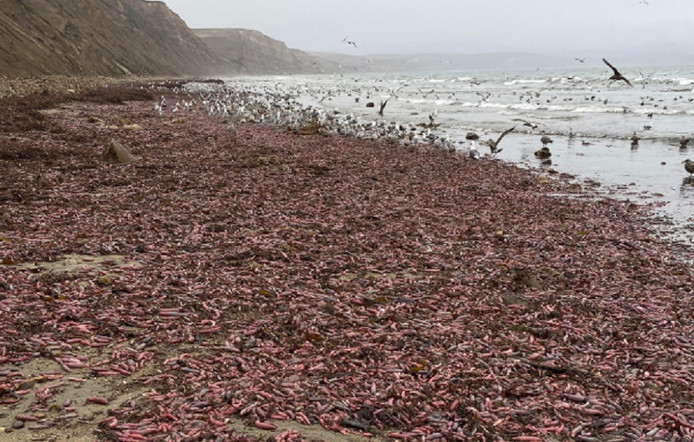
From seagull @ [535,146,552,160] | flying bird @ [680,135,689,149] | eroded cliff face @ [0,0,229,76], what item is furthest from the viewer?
eroded cliff face @ [0,0,229,76]

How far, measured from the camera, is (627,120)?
37.3m

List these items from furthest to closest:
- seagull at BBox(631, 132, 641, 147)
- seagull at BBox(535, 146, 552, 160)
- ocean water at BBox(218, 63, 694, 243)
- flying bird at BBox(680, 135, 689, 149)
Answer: seagull at BBox(631, 132, 641, 147)
flying bird at BBox(680, 135, 689, 149)
seagull at BBox(535, 146, 552, 160)
ocean water at BBox(218, 63, 694, 243)

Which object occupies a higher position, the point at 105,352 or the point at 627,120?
the point at 627,120

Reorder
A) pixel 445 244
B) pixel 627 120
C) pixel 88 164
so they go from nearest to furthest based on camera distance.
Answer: pixel 445 244 < pixel 88 164 < pixel 627 120

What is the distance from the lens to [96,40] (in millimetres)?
81688

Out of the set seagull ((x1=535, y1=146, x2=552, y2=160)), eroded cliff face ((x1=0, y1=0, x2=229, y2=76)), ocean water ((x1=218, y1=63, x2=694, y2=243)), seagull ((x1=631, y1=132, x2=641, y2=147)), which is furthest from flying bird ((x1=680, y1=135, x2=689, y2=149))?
eroded cliff face ((x1=0, y1=0, x2=229, y2=76))

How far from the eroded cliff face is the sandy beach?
138 ft

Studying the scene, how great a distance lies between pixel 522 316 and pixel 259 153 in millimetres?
14718

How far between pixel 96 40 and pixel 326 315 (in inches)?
3499

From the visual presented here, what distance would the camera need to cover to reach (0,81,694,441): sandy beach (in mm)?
4941

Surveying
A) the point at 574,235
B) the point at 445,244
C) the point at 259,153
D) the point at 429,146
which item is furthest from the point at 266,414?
the point at 429,146

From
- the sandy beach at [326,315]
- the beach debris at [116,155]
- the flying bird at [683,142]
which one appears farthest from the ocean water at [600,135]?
the beach debris at [116,155]

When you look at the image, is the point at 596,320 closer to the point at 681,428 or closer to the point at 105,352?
the point at 681,428

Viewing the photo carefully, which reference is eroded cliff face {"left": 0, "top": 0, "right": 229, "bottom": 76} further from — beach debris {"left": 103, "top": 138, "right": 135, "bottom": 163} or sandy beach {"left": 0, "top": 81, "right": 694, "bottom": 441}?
sandy beach {"left": 0, "top": 81, "right": 694, "bottom": 441}
